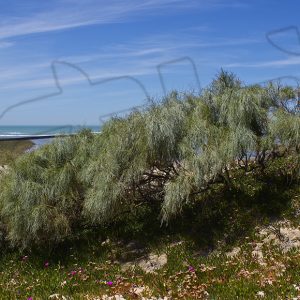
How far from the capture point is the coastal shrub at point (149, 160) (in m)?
10.2

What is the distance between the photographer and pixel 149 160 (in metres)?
10.5

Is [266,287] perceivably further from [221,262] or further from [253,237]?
[253,237]

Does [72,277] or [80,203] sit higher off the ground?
[80,203]

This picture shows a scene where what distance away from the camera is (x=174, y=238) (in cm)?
1034

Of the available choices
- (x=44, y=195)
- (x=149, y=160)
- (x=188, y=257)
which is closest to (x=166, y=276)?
(x=188, y=257)

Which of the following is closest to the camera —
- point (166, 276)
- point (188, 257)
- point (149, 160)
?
point (166, 276)

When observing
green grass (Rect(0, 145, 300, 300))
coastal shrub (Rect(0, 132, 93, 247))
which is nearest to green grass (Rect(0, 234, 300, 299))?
green grass (Rect(0, 145, 300, 300))

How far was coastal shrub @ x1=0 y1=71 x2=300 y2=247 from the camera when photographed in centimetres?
1016

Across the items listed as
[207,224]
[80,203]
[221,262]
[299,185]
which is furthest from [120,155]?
[299,185]

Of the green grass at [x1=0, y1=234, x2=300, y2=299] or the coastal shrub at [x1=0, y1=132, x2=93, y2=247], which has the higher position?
the coastal shrub at [x1=0, y1=132, x2=93, y2=247]

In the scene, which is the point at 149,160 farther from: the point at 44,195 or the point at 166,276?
the point at 166,276

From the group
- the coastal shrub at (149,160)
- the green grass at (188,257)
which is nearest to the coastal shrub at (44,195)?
the coastal shrub at (149,160)

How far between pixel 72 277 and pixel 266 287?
3.56m

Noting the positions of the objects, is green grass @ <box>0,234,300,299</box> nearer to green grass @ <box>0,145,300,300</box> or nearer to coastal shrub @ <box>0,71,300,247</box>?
green grass @ <box>0,145,300,300</box>
